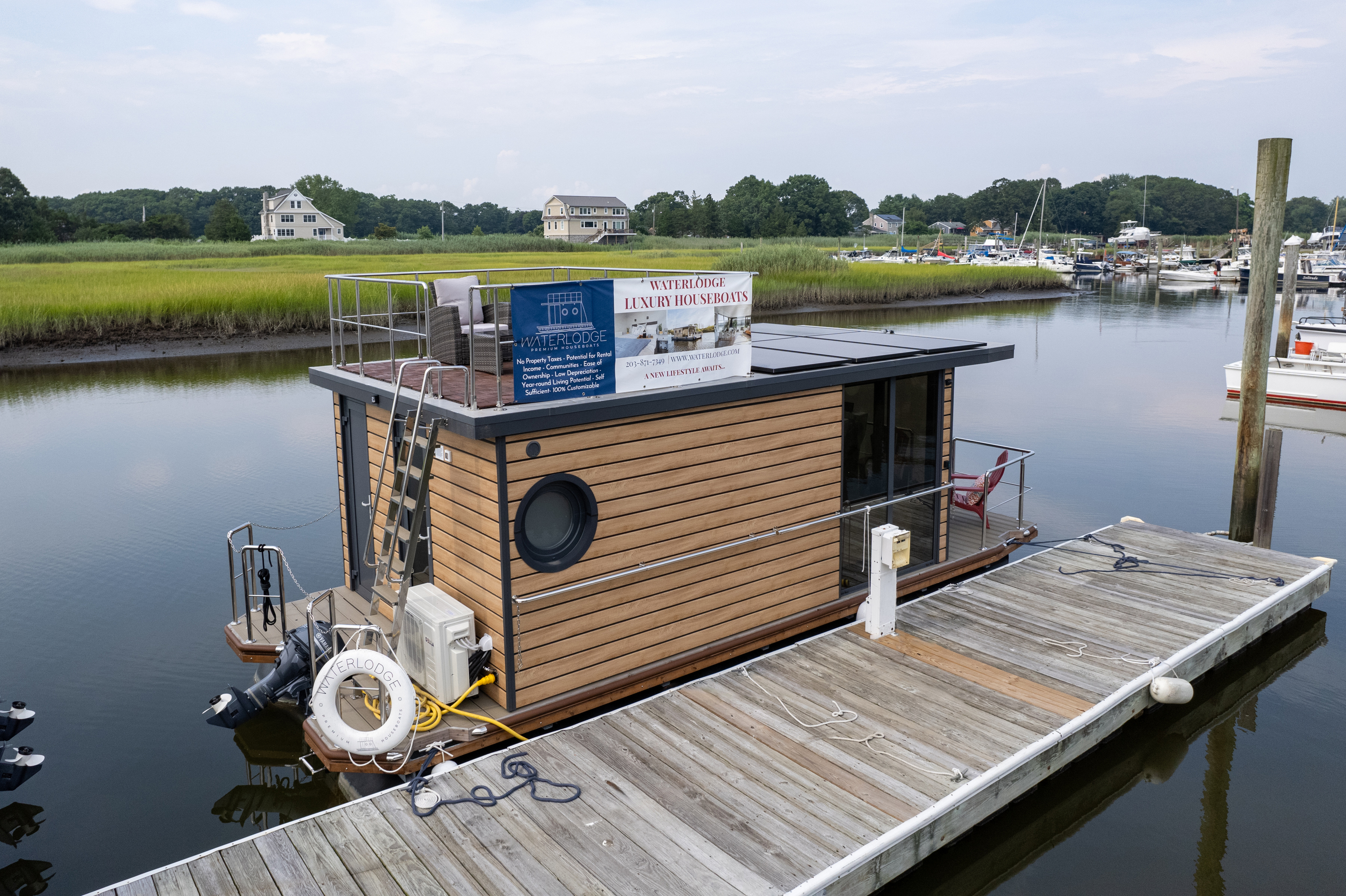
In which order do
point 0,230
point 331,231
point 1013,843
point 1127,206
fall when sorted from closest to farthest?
point 1013,843
point 0,230
point 331,231
point 1127,206

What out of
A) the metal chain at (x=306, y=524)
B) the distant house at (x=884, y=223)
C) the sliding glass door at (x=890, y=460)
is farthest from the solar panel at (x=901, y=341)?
the distant house at (x=884, y=223)

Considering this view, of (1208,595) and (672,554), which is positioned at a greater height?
(672,554)

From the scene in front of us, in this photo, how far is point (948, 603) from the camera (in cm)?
943

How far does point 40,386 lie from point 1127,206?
477ft

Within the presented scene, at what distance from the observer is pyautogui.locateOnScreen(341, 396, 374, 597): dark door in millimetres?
8859

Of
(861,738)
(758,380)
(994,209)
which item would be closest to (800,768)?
(861,738)

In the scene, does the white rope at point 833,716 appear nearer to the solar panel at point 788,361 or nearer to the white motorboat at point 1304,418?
the solar panel at point 788,361

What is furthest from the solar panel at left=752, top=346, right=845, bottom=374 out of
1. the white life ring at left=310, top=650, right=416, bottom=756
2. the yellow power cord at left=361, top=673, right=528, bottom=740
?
the white life ring at left=310, top=650, right=416, bottom=756

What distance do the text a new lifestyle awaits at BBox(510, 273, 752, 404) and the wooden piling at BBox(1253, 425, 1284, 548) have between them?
8538 mm

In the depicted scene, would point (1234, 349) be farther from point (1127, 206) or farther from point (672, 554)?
point (1127, 206)

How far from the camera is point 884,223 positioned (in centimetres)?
17275

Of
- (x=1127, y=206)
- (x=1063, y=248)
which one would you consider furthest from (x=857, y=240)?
(x=1127, y=206)

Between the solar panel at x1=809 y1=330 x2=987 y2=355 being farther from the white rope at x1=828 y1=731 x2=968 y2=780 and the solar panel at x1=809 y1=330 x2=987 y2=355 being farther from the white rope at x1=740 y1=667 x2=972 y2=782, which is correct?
the white rope at x1=828 y1=731 x2=968 y2=780

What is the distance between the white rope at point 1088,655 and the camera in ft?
26.6
